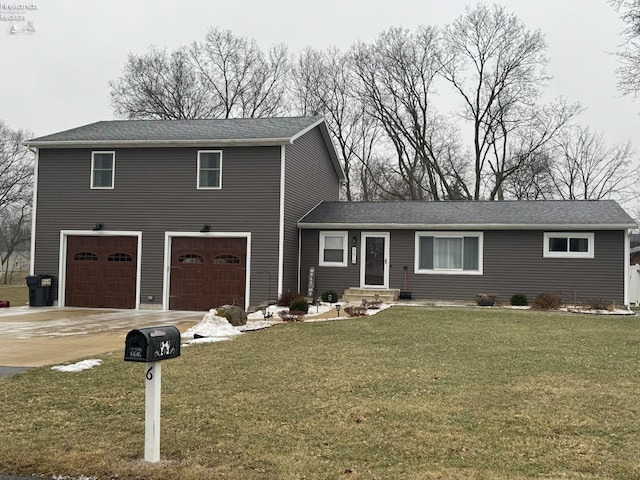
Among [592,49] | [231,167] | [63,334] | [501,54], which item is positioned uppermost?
[501,54]

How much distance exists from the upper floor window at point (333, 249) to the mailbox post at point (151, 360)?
15.9 metres

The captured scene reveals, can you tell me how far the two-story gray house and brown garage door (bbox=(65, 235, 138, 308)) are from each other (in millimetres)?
38

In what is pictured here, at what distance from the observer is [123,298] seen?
19.4 meters

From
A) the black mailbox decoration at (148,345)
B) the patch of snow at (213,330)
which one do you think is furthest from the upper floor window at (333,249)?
the black mailbox decoration at (148,345)

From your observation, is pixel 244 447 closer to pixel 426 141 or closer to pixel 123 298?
pixel 123 298

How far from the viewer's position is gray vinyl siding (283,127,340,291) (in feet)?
62.8

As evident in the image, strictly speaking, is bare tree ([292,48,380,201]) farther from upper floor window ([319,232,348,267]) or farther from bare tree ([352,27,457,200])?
upper floor window ([319,232,348,267])

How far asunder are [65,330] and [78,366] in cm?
556

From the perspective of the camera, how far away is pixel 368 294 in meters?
19.4

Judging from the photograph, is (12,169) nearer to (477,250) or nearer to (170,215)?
(170,215)

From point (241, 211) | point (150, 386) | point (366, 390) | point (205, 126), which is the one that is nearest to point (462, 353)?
point (366, 390)

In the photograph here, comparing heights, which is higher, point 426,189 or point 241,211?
point 426,189

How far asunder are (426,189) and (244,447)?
3621 cm

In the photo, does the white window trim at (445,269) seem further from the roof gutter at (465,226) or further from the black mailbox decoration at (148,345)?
the black mailbox decoration at (148,345)
